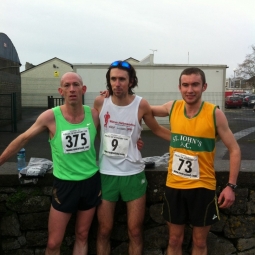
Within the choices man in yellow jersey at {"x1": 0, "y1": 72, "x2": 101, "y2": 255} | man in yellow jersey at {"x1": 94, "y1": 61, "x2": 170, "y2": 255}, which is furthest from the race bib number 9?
man in yellow jersey at {"x1": 94, "y1": 61, "x2": 170, "y2": 255}

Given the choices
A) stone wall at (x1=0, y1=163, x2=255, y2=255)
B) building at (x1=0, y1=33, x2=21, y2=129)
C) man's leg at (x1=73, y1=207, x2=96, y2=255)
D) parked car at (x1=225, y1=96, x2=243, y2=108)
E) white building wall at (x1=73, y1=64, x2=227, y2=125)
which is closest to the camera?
man's leg at (x1=73, y1=207, x2=96, y2=255)

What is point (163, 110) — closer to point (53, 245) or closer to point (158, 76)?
point (53, 245)

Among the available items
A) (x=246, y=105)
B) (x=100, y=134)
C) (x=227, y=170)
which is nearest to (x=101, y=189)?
(x=100, y=134)

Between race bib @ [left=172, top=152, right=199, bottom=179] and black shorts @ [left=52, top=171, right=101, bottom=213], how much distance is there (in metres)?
0.72

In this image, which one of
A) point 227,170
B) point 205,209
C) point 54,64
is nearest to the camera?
point 205,209

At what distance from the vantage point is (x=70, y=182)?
118 inches

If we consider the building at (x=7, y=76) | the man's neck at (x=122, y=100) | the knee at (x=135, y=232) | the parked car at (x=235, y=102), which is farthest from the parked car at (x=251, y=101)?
the knee at (x=135, y=232)

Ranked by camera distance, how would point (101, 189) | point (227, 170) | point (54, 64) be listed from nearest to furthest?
point (101, 189), point (227, 170), point (54, 64)

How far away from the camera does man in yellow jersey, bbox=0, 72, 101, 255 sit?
9.86 ft

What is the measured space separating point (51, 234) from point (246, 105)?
3982 centimetres

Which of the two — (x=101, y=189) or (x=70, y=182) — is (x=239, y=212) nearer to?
(x=101, y=189)

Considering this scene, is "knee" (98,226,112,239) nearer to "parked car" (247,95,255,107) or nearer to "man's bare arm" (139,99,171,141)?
"man's bare arm" (139,99,171,141)

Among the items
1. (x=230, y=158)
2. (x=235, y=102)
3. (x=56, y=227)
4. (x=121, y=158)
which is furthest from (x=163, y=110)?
(x=235, y=102)

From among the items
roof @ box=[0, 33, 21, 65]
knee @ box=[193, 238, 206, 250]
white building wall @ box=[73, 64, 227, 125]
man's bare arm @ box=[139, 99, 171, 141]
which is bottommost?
knee @ box=[193, 238, 206, 250]
